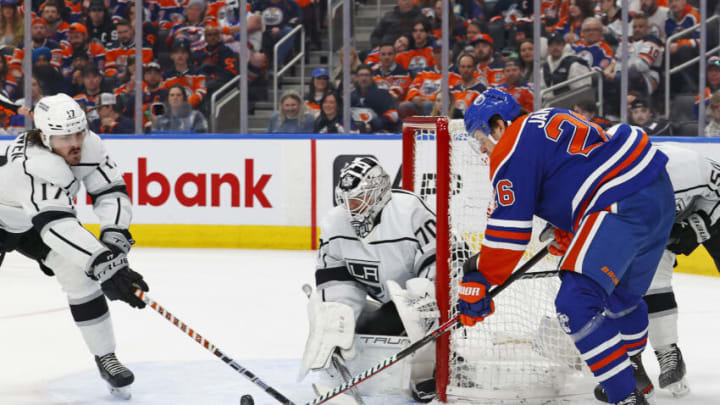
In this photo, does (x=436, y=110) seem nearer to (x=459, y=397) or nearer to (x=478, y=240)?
(x=478, y=240)

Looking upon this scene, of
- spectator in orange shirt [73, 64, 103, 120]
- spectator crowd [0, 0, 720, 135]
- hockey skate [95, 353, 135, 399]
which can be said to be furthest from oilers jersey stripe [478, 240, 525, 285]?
spectator in orange shirt [73, 64, 103, 120]

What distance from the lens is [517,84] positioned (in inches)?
272

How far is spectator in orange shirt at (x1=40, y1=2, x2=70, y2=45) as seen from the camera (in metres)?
7.62

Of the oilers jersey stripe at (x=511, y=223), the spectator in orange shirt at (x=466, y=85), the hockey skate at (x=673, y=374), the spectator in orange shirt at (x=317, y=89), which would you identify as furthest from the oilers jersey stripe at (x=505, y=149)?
the spectator in orange shirt at (x=317, y=89)

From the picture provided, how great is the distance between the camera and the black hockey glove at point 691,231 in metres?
3.40

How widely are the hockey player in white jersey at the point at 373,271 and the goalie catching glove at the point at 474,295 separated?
1.48ft

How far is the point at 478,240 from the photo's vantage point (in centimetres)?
417

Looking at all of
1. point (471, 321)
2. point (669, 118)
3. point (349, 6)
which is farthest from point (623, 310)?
point (349, 6)

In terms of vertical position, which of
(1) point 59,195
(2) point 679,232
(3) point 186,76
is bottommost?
(2) point 679,232

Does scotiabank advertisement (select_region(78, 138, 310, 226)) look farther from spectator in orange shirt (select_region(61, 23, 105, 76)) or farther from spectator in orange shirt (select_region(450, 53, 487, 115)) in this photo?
spectator in orange shirt (select_region(450, 53, 487, 115))

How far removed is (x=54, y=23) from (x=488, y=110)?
563 cm

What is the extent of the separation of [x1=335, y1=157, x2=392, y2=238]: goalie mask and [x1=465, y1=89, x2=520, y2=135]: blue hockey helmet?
1.81 feet

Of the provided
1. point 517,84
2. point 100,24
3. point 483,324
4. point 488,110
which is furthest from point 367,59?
point 488,110

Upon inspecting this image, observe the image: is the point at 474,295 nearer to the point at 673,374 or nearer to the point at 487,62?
the point at 673,374
